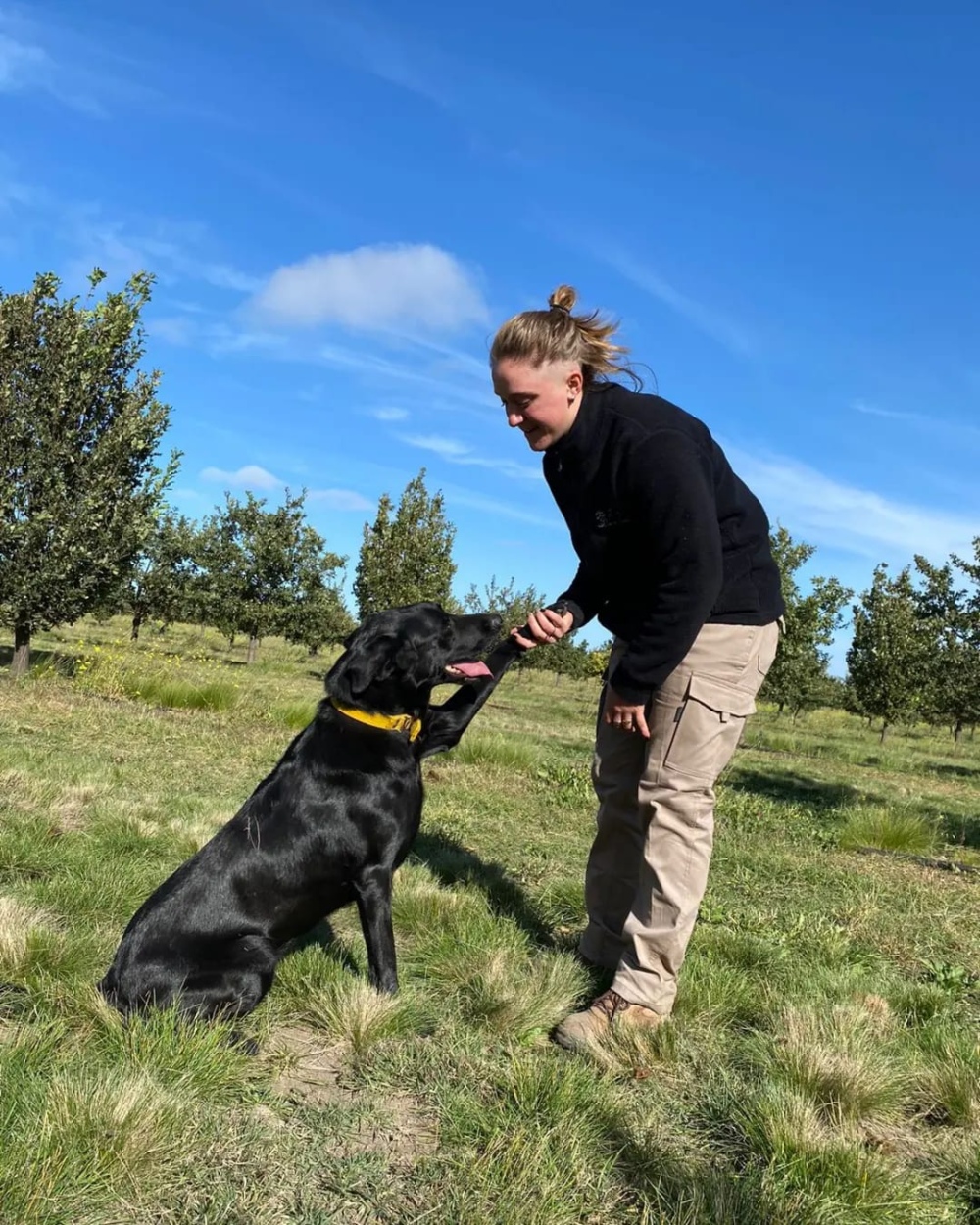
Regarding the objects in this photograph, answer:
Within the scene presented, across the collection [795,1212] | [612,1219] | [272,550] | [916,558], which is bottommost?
[612,1219]

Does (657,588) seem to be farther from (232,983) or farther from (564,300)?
(232,983)

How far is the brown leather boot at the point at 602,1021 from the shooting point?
278cm

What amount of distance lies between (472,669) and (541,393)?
1.26 meters

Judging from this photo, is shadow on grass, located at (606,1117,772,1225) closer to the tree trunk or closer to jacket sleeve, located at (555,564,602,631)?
jacket sleeve, located at (555,564,602,631)

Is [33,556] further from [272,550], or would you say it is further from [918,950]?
[272,550]

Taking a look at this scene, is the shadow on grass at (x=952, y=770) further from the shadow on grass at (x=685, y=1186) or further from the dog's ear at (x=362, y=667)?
the shadow on grass at (x=685, y=1186)

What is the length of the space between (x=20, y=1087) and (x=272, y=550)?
29261 mm

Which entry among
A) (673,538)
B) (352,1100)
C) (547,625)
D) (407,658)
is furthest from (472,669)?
(352,1100)

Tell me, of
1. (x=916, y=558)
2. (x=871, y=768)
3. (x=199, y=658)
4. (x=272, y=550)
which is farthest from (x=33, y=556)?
(x=916, y=558)

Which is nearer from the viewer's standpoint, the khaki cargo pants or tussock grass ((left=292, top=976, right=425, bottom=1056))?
tussock grass ((left=292, top=976, right=425, bottom=1056))

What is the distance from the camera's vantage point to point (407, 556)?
25688 mm

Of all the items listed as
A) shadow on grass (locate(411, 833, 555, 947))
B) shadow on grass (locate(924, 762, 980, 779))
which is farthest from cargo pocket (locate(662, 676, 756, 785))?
shadow on grass (locate(924, 762, 980, 779))

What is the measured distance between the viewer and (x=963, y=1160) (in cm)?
214

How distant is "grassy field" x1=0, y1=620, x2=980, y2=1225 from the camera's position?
191cm
